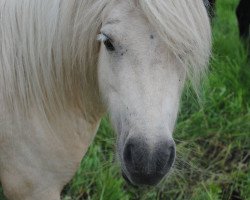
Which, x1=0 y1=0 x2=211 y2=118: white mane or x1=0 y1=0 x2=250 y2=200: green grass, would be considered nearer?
x1=0 y1=0 x2=211 y2=118: white mane

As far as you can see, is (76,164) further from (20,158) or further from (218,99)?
(218,99)

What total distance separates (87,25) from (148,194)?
124 centimetres

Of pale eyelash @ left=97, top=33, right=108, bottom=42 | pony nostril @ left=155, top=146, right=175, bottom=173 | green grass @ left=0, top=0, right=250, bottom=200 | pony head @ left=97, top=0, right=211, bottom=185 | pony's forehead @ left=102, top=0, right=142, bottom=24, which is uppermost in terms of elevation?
pony's forehead @ left=102, top=0, right=142, bottom=24

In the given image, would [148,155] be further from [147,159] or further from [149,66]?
[149,66]

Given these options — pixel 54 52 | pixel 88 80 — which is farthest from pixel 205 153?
pixel 54 52

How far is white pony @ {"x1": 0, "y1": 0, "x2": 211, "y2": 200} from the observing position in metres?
1.57

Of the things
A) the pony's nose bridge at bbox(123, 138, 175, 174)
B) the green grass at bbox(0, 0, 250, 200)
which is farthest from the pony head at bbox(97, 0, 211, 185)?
the green grass at bbox(0, 0, 250, 200)

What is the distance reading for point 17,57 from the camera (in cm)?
186

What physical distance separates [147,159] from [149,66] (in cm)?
27

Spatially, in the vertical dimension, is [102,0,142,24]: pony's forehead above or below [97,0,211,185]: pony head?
above

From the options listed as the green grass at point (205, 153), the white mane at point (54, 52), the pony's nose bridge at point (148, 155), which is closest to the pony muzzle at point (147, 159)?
the pony's nose bridge at point (148, 155)

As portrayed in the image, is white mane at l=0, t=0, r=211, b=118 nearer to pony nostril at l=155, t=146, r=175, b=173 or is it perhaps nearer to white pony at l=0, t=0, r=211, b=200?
white pony at l=0, t=0, r=211, b=200

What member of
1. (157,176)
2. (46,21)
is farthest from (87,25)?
(157,176)

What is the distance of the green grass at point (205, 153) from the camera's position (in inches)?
106
